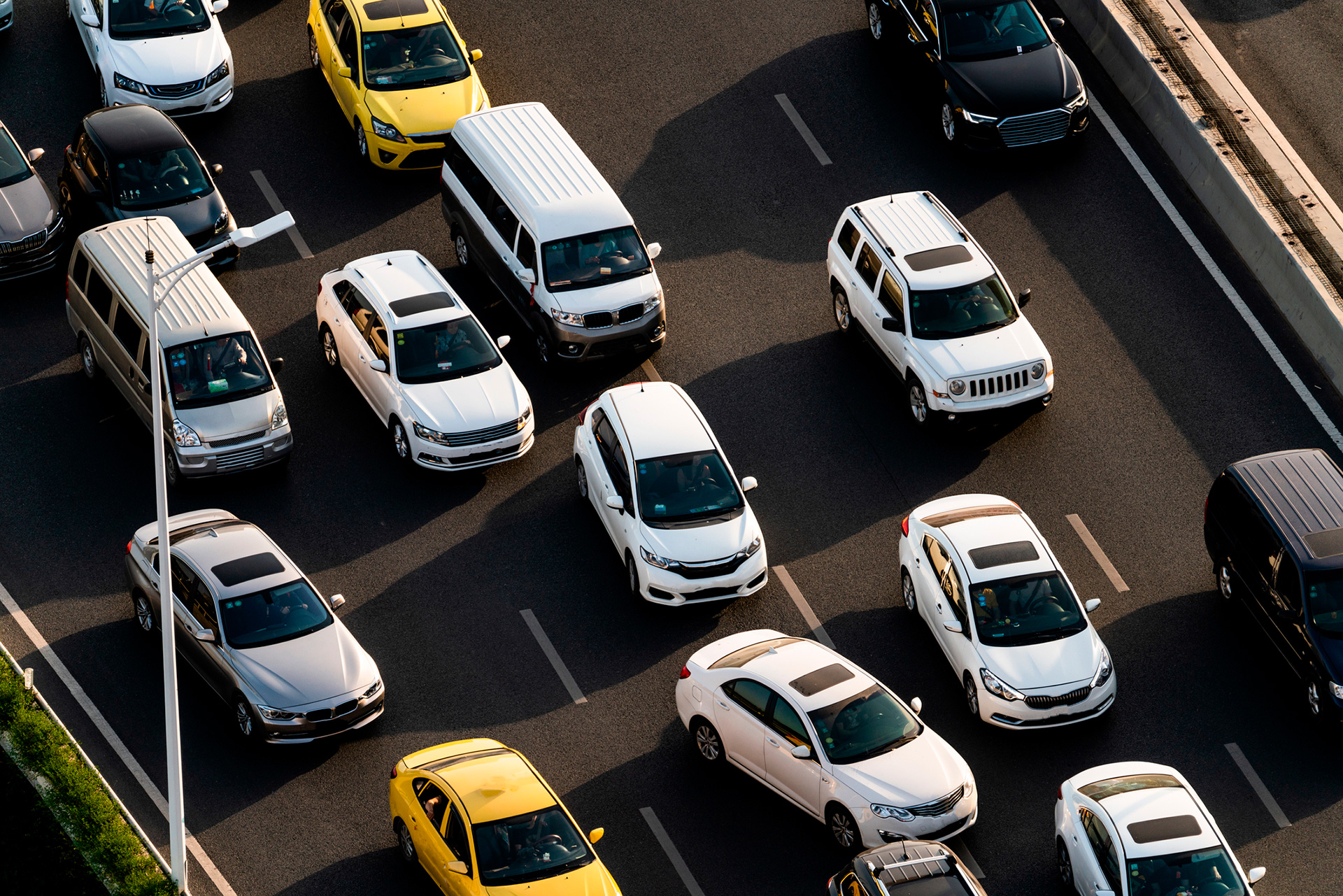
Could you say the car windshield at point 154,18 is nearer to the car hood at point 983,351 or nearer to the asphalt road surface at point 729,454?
the asphalt road surface at point 729,454

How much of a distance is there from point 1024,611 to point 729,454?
17.6 ft

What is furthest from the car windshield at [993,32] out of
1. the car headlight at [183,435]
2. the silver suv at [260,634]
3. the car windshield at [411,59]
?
the silver suv at [260,634]

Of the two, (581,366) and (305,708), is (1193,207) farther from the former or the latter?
(305,708)

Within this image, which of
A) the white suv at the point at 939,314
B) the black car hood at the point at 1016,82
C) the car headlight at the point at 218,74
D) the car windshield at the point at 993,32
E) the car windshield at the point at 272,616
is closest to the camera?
the car windshield at the point at 272,616

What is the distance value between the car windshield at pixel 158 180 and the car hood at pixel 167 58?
7.51 ft

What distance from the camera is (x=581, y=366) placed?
87.3ft

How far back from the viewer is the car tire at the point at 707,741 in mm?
21297

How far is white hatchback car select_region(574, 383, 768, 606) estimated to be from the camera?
22797 millimetres

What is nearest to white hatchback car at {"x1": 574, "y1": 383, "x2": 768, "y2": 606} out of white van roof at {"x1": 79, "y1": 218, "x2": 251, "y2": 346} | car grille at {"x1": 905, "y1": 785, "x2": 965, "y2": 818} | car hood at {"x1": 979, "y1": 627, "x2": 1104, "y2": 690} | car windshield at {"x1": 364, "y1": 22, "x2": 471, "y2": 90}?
car hood at {"x1": 979, "y1": 627, "x2": 1104, "y2": 690}

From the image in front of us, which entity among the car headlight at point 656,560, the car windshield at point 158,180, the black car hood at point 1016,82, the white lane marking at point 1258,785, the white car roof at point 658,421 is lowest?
the white lane marking at point 1258,785

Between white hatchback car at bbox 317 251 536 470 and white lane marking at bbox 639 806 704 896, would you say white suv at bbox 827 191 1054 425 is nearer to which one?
white hatchback car at bbox 317 251 536 470

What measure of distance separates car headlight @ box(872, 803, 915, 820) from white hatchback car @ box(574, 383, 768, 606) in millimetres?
4120

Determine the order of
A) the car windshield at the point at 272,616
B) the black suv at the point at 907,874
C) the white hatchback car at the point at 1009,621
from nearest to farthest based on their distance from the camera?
the black suv at the point at 907,874
the car windshield at the point at 272,616
the white hatchback car at the point at 1009,621

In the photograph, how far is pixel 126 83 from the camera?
2895cm
